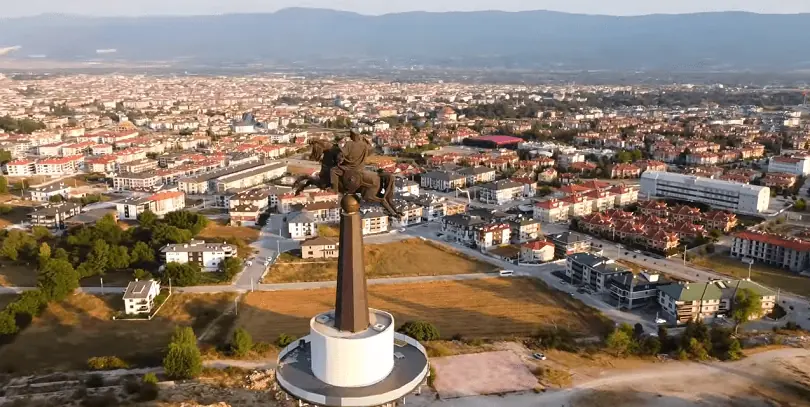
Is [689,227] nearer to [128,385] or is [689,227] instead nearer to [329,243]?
[329,243]

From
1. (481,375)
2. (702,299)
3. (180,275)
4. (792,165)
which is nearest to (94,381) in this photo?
(180,275)

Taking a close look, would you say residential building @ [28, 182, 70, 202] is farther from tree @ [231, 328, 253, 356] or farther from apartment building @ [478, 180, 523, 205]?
tree @ [231, 328, 253, 356]

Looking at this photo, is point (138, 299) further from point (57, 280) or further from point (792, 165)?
point (792, 165)

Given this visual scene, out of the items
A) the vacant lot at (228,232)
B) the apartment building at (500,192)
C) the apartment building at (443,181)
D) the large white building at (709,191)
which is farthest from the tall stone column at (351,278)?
the apartment building at (443,181)

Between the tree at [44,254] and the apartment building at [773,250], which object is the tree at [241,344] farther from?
the apartment building at [773,250]

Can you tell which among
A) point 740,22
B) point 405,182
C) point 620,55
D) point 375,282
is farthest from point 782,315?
point 740,22

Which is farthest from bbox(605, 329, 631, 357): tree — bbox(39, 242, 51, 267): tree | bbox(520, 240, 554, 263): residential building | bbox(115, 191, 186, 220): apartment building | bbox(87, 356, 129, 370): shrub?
bbox(115, 191, 186, 220): apartment building
